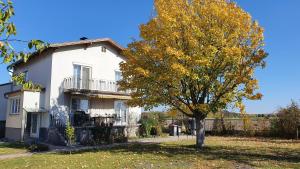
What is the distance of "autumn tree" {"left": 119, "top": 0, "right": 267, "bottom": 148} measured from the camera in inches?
701

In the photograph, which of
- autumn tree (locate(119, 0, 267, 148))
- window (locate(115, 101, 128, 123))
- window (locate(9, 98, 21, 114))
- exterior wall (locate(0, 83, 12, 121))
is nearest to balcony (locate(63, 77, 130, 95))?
window (locate(115, 101, 128, 123))

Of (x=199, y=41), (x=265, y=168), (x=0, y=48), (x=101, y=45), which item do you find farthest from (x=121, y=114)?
(x=0, y=48)

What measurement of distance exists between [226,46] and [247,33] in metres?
1.79

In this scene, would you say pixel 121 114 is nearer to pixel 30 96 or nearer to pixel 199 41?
pixel 30 96

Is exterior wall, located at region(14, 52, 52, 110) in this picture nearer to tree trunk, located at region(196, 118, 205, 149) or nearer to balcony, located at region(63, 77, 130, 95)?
balcony, located at region(63, 77, 130, 95)

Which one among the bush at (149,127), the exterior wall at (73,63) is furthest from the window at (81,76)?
the bush at (149,127)

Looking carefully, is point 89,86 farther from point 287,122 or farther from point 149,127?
point 287,122

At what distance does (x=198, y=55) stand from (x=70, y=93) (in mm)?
13925

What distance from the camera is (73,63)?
92.4 ft

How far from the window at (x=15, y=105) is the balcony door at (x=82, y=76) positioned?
5.52 metres

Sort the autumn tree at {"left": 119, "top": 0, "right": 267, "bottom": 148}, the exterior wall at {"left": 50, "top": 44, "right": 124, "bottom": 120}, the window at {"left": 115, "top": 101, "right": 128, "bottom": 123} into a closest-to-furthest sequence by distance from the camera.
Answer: the autumn tree at {"left": 119, "top": 0, "right": 267, "bottom": 148}
the exterior wall at {"left": 50, "top": 44, "right": 124, "bottom": 120}
the window at {"left": 115, "top": 101, "right": 128, "bottom": 123}

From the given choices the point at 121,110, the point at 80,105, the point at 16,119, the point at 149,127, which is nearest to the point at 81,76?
the point at 80,105

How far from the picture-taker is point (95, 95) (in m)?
27.7

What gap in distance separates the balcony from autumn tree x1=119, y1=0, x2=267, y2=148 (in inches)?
347
